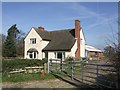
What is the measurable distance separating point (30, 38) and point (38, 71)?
2396 cm

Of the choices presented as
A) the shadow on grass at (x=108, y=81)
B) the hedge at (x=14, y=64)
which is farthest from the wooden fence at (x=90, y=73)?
the hedge at (x=14, y=64)

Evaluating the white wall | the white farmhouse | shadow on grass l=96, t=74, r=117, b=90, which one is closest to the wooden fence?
shadow on grass l=96, t=74, r=117, b=90

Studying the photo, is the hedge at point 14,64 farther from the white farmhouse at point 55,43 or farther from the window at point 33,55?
the window at point 33,55

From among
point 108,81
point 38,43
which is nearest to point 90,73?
point 108,81

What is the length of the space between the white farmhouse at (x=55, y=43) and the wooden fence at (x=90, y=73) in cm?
1861

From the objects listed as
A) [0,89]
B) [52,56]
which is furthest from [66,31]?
[0,89]

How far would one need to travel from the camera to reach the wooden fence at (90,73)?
31.5ft

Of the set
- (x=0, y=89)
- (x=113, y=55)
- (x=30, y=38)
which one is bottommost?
(x=0, y=89)

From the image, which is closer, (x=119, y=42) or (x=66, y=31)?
(x=119, y=42)

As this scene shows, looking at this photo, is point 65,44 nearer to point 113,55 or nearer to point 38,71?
point 38,71

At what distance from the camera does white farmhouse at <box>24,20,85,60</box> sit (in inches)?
1507

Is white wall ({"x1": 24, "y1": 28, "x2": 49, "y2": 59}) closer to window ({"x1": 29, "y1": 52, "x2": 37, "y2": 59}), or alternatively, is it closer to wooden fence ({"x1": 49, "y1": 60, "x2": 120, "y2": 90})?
window ({"x1": 29, "y1": 52, "x2": 37, "y2": 59})

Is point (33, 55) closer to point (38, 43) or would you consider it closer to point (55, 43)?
point (38, 43)

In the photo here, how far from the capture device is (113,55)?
8.13 metres
